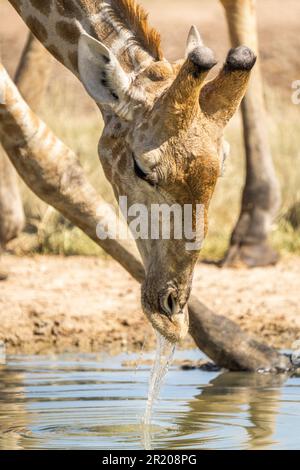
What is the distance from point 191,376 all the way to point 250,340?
456mm

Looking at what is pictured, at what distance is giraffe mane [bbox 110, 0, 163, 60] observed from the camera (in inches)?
275

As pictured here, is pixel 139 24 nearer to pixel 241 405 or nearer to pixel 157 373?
pixel 157 373

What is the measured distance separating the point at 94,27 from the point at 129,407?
2.18 meters

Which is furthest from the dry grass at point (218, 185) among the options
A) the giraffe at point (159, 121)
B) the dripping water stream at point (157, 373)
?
the giraffe at point (159, 121)

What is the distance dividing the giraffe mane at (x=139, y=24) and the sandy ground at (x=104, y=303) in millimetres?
2973

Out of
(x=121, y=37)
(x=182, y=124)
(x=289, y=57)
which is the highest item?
(x=289, y=57)

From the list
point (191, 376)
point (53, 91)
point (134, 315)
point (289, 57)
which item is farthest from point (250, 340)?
point (289, 57)

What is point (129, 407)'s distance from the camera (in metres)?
7.56

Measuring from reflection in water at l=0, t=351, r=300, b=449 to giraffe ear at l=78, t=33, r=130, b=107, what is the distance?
1.74 m

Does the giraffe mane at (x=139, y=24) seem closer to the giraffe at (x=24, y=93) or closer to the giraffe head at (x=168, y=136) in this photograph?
the giraffe head at (x=168, y=136)

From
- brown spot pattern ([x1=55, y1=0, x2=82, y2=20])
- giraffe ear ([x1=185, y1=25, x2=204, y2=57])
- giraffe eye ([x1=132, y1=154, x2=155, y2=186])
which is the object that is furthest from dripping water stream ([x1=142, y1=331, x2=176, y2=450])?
brown spot pattern ([x1=55, y1=0, x2=82, y2=20])

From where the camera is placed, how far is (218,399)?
780 cm

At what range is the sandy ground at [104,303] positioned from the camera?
973 centimetres

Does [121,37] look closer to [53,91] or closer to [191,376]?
[191,376]
